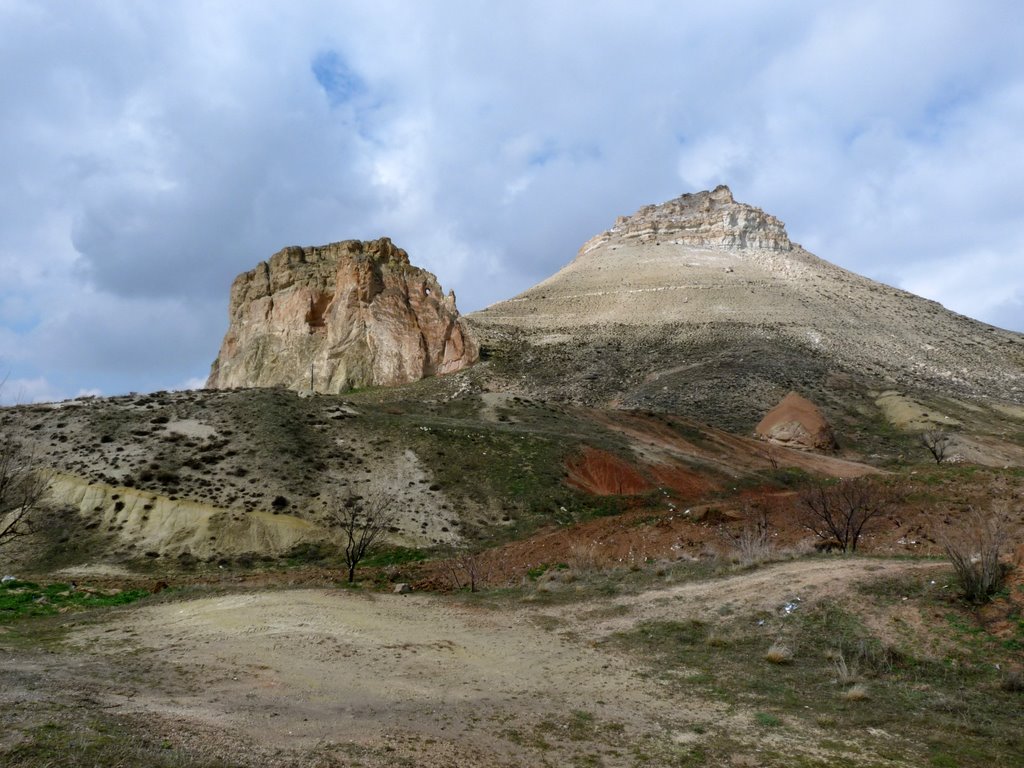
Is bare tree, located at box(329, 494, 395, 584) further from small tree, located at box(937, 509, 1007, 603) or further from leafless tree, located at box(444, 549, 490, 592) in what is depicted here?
small tree, located at box(937, 509, 1007, 603)

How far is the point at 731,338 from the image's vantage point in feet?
203

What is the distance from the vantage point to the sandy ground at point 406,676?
7.29 meters

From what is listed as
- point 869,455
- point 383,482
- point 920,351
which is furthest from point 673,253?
point 383,482

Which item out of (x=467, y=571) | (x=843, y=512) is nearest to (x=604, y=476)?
(x=467, y=571)

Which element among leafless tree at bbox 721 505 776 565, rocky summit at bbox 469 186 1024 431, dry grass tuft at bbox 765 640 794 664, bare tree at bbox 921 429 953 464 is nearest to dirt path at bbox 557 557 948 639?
leafless tree at bbox 721 505 776 565

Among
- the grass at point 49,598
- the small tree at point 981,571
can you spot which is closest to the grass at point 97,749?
the grass at point 49,598

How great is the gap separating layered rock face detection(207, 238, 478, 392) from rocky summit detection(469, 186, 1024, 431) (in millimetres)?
6138

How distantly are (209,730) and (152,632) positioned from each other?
608 centimetres

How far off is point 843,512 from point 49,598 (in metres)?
19.6

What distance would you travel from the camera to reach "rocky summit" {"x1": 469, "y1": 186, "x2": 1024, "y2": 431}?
5319 cm

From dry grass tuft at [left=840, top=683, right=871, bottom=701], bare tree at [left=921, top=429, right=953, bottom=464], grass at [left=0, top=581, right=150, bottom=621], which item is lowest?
dry grass tuft at [left=840, top=683, right=871, bottom=701]

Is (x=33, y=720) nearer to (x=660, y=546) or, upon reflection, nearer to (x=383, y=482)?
(x=660, y=546)

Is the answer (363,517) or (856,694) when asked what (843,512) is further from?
(363,517)

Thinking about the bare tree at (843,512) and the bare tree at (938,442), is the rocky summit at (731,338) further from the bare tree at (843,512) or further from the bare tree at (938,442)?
the bare tree at (843,512)
